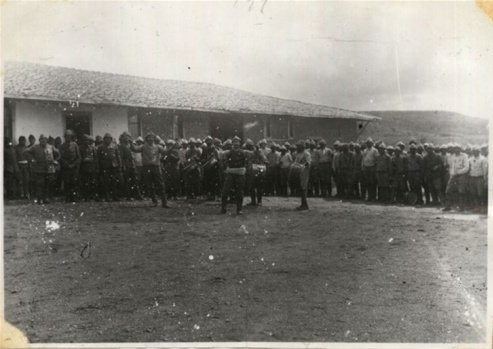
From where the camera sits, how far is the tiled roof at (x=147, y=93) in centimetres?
480

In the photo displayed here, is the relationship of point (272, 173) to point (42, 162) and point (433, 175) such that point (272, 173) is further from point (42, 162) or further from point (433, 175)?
point (42, 162)

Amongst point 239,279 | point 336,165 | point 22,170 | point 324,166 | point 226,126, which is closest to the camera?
point 239,279

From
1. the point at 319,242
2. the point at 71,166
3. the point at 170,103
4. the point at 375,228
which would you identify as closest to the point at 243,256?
the point at 319,242

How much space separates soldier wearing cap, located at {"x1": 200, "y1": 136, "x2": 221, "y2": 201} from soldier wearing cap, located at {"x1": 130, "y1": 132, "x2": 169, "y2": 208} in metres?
0.56

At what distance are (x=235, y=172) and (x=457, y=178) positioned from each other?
2753 millimetres

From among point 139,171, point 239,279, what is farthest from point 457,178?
point 139,171

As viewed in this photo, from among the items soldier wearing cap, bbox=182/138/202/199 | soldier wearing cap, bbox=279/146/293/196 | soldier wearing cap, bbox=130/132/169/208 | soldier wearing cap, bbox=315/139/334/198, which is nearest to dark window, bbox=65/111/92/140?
soldier wearing cap, bbox=130/132/169/208

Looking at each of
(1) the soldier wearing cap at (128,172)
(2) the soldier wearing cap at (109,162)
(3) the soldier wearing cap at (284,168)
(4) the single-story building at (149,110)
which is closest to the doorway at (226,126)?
(4) the single-story building at (149,110)

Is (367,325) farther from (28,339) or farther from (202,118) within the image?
(202,118)

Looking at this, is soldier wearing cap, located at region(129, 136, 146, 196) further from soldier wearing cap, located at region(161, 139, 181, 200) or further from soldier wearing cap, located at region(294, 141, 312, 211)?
soldier wearing cap, located at region(294, 141, 312, 211)

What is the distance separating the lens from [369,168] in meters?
7.23

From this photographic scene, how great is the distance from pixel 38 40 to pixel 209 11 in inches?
62.6

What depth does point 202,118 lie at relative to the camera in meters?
5.64

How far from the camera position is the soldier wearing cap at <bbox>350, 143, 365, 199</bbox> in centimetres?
710
